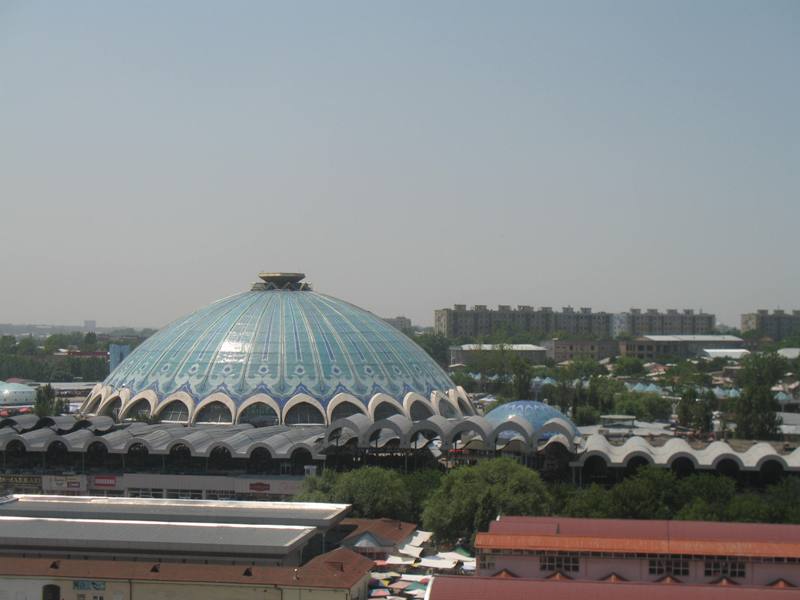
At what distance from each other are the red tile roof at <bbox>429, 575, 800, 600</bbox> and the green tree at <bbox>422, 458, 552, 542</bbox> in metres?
8.60

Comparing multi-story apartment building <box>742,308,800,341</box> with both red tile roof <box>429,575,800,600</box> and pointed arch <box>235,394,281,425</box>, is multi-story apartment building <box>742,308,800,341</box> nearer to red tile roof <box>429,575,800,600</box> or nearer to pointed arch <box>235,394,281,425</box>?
pointed arch <box>235,394,281,425</box>

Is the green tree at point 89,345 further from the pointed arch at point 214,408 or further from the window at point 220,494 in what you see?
the window at point 220,494

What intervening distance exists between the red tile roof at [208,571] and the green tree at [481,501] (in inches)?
206

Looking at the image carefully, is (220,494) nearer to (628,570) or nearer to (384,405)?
(384,405)

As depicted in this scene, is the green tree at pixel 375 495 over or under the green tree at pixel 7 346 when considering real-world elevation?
under

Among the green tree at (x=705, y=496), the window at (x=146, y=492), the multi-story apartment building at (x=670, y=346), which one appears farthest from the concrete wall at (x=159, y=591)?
the multi-story apartment building at (x=670, y=346)

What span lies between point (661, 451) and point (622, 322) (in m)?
149

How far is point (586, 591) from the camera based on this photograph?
2634cm

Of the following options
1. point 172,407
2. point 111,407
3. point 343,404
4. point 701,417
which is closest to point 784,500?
point 343,404

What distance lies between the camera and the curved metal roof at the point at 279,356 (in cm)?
5178

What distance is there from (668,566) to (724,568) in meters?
1.42

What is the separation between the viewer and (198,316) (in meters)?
58.3

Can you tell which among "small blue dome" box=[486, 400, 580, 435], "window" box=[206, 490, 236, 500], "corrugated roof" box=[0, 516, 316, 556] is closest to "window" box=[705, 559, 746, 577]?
"corrugated roof" box=[0, 516, 316, 556]

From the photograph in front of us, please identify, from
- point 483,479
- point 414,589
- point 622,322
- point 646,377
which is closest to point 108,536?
point 414,589
